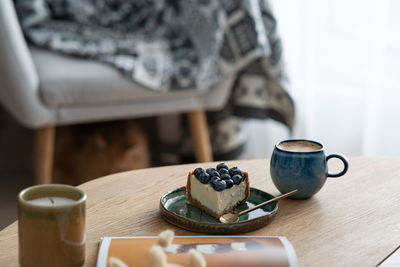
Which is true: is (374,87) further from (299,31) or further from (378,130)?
(299,31)

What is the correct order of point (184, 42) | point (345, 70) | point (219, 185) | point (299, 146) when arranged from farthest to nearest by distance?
point (345, 70) → point (184, 42) → point (299, 146) → point (219, 185)

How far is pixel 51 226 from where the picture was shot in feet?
2.19

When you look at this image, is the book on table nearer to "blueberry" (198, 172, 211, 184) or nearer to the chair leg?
"blueberry" (198, 172, 211, 184)

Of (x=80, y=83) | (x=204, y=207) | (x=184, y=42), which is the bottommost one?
(x=204, y=207)

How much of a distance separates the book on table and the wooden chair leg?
1.32 metres

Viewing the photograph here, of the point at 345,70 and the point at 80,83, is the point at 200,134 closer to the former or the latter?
the point at 80,83

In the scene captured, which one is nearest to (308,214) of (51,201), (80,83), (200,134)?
(51,201)

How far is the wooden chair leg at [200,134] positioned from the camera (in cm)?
209

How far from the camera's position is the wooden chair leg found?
2090mm

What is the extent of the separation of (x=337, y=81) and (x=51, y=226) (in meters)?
1.81

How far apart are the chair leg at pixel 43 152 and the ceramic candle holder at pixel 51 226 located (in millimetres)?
1175

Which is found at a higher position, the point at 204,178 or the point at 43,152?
the point at 204,178

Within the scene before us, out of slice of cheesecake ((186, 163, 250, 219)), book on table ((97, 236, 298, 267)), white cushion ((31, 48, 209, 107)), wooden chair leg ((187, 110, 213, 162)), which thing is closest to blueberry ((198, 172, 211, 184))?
slice of cheesecake ((186, 163, 250, 219))

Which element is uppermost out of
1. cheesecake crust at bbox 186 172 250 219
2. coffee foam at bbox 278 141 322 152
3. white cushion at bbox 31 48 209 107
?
white cushion at bbox 31 48 209 107
